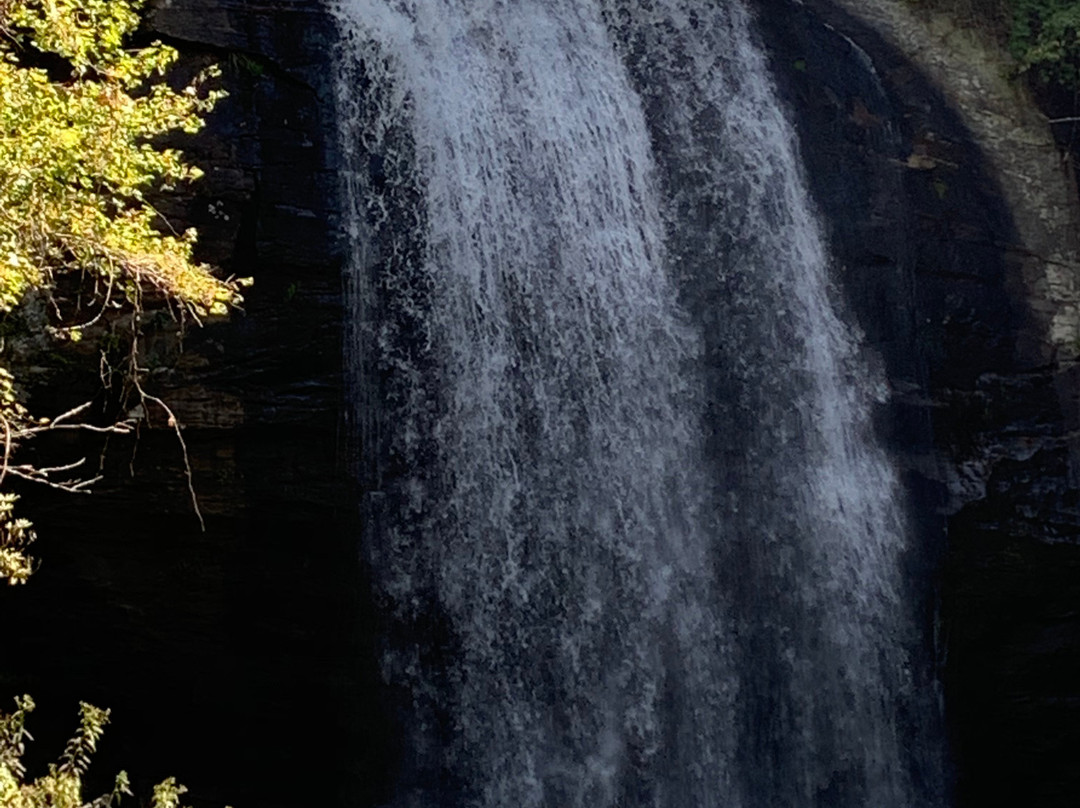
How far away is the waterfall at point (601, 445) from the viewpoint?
9.66 metres

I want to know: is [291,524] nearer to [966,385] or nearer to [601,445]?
[601,445]

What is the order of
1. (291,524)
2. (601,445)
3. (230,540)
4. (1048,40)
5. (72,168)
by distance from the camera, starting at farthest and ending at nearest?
(1048,40)
(601,445)
(291,524)
(230,540)
(72,168)

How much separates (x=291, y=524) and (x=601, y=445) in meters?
2.79

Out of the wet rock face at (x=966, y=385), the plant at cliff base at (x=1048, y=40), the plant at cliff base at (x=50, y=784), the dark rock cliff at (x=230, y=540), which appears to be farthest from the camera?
the plant at cliff base at (x=1048, y=40)

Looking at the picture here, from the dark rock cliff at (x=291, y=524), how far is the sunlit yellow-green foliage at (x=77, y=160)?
8.00 ft

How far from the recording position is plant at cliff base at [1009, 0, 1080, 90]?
1205 cm

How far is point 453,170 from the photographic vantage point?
402 inches

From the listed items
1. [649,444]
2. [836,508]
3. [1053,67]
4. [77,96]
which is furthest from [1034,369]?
[77,96]

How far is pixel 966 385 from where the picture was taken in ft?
36.7

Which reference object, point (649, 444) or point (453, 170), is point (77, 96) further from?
point (649, 444)

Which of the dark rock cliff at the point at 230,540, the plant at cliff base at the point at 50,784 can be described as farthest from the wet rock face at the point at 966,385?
the plant at cliff base at the point at 50,784

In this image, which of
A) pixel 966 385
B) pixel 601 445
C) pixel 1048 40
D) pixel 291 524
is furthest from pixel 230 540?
pixel 1048 40

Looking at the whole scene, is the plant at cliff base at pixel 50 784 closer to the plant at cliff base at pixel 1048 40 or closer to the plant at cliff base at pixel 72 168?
the plant at cliff base at pixel 72 168

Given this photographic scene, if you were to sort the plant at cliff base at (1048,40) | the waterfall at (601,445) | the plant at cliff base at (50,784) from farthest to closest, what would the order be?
1. the plant at cliff base at (1048,40)
2. the waterfall at (601,445)
3. the plant at cliff base at (50,784)
